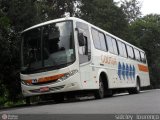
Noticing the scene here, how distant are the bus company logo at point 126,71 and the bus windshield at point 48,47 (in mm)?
6007

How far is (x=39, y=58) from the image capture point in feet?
50.9

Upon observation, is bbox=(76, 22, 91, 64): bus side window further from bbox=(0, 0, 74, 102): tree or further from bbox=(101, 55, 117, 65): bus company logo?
bbox=(0, 0, 74, 102): tree

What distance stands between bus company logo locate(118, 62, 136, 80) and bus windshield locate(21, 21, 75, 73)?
6.01 metres

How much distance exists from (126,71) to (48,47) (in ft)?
26.3

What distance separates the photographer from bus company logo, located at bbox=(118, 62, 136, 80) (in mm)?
20983

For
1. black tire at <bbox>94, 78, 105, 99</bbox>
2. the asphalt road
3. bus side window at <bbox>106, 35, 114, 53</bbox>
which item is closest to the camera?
the asphalt road

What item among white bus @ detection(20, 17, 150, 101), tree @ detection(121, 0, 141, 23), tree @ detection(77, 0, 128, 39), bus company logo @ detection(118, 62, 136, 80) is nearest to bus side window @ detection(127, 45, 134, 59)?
bus company logo @ detection(118, 62, 136, 80)

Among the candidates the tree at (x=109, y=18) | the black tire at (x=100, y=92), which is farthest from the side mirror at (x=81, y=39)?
the tree at (x=109, y=18)

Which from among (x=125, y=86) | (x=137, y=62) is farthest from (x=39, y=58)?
(x=137, y=62)

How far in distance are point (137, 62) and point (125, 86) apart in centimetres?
494

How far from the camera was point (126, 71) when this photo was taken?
73.8 ft

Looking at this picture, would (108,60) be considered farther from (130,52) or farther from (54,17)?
(54,17)

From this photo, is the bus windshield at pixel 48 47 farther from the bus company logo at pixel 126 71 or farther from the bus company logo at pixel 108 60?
the bus company logo at pixel 126 71

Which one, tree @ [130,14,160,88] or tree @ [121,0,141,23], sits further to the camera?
tree @ [121,0,141,23]
